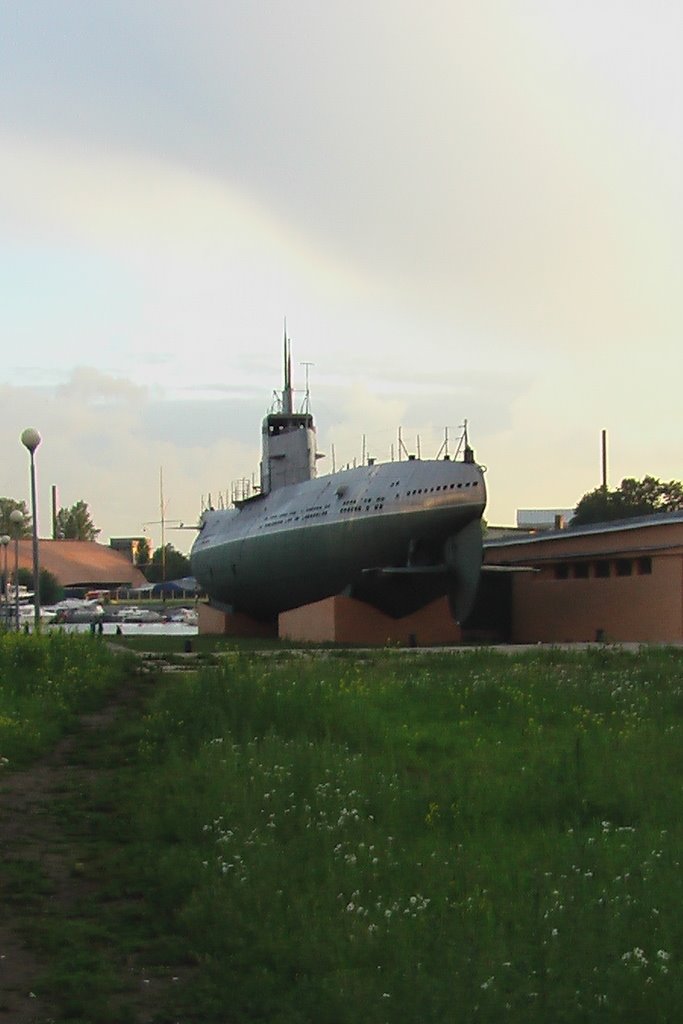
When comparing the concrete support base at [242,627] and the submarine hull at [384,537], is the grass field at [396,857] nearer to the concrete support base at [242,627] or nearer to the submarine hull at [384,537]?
the submarine hull at [384,537]

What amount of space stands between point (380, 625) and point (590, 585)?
7.85 metres

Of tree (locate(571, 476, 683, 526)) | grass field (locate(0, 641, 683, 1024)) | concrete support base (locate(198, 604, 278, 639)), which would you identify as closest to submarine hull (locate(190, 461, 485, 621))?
concrete support base (locate(198, 604, 278, 639))

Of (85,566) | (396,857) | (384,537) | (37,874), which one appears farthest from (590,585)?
(85,566)

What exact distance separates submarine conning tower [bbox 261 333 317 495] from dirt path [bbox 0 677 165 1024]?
4172 cm

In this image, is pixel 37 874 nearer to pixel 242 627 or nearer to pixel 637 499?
pixel 242 627

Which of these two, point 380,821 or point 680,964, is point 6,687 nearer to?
point 380,821

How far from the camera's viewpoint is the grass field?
7.30 m

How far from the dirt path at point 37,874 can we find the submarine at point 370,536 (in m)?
28.5

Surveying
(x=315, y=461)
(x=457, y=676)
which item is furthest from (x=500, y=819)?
(x=315, y=461)

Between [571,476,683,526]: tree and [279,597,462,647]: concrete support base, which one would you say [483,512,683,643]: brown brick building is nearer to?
[279,597,462,647]: concrete support base

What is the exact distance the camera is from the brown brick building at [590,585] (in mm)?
42719

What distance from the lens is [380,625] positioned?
47.7 metres

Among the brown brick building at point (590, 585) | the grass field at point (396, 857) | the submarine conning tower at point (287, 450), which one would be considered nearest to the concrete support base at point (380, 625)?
the brown brick building at point (590, 585)

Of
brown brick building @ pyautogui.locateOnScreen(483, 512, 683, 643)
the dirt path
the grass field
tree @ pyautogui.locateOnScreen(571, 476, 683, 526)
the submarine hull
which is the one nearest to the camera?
the grass field
